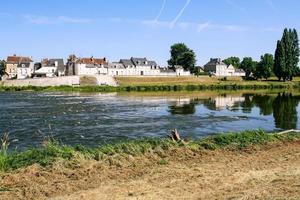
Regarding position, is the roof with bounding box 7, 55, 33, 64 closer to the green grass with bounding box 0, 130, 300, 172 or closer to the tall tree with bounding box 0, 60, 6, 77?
the tall tree with bounding box 0, 60, 6, 77

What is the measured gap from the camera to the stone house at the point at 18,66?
163125 millimetres

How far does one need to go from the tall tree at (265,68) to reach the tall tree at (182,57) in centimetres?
2865

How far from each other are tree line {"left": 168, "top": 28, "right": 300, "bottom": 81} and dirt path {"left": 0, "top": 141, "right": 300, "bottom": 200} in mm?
119030

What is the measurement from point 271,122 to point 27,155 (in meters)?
26.3

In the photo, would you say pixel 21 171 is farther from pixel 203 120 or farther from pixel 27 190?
pixel 203 120

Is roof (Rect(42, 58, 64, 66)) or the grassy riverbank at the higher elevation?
roof (Rect(42, 58, 64, 66))

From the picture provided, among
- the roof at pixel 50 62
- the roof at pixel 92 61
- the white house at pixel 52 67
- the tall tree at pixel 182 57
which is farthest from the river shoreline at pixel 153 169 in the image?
the tall tree at pixel 182 57

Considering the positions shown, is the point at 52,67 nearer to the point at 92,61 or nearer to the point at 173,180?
the point at 92,61

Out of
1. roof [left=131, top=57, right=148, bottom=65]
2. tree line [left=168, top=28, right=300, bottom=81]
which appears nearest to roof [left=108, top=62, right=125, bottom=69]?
roof [left=131, top=57, right=148, bottom=65]

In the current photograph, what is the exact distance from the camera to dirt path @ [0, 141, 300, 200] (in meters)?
12.4

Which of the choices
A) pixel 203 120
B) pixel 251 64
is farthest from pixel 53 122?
pixel 251 64

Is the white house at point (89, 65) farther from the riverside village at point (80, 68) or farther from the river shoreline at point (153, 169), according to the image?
the river shoreline at point (153, 169)

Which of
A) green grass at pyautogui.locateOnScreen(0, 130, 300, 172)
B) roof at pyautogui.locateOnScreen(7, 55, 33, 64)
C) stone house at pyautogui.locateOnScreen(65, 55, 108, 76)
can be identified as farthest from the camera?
roof at pyautogui.locateOnScreen(7, 55, 33, 64)

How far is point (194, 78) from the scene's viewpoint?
463ft
